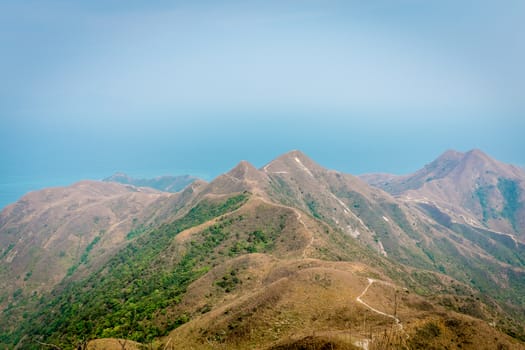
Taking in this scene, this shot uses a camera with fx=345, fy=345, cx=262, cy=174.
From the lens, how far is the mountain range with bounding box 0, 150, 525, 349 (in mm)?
43719

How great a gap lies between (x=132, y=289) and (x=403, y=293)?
5879 cm

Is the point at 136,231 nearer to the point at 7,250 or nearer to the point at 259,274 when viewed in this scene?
the point at 7,250

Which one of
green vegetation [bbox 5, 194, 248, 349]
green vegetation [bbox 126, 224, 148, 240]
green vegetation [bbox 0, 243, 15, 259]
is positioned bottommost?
green vegetation [bbox 0, 243, 15, 259]

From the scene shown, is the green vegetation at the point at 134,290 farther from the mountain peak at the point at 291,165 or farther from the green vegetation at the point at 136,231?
the mountain peak at the point at 291,165

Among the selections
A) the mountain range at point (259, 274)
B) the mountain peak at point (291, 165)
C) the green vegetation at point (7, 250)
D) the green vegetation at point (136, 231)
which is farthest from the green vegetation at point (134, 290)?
the green vegetation at point (7, 250)

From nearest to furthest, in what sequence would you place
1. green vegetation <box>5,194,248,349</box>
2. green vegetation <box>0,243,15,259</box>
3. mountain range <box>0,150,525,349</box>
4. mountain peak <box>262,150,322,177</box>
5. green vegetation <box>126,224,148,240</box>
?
mountain range <box>0,150,525,349</box> < green vegetation <box>5,194,248,349</box> < green vegetation <box>0,243,15,259</box> < green vegetation <box>126,224,148,240</box> < mountain peak <box>262,150,322,177</box>

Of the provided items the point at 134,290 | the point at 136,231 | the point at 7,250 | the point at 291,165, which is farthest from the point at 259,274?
the point at 7,250

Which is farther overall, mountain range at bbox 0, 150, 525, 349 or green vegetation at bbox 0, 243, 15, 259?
green vegetation at bbox 0, 243, 15, 259

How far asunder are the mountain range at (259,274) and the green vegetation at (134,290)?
429 millimetres

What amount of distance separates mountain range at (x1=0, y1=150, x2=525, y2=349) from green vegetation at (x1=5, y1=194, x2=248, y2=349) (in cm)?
43

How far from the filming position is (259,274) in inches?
2591

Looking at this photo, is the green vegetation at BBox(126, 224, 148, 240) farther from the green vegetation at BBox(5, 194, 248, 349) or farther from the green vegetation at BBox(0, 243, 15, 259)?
the green vegetation at BBox(0, 243, 15, 259)

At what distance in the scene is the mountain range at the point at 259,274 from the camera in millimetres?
43719

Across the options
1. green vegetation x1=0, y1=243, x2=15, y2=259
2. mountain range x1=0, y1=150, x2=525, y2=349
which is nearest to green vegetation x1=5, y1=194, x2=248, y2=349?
mountain range x1=0, y1=150, x2=525, y2=349
